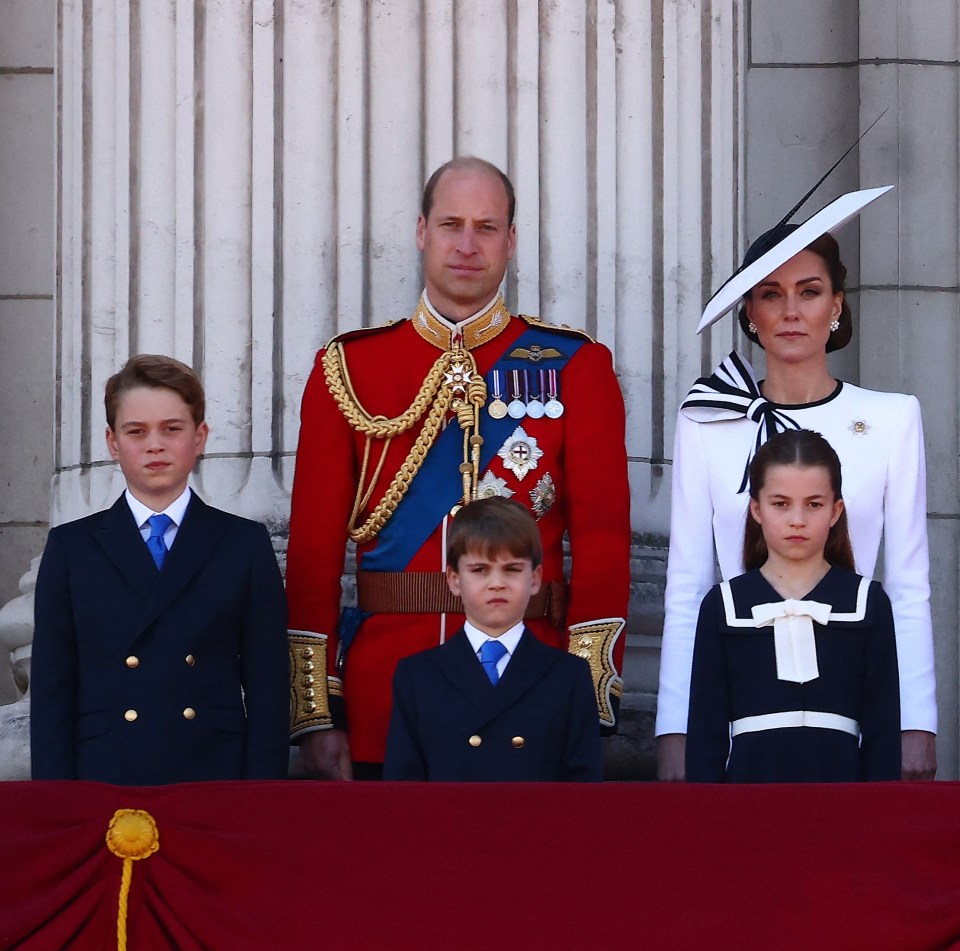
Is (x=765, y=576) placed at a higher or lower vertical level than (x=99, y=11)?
lower

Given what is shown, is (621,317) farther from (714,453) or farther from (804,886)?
(804,886)

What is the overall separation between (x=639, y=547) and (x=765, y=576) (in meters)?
0.99

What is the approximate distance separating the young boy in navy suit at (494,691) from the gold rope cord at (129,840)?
593mm

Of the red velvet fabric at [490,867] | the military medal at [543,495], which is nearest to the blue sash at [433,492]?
the military medal at [543,495]

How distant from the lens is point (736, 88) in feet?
17.0

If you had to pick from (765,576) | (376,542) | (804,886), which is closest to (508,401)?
(376,542)

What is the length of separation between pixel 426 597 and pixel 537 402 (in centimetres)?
45

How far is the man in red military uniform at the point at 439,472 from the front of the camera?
404cm

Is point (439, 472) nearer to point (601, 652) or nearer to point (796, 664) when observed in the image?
point (601, 652)

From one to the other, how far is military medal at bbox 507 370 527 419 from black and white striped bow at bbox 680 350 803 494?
314 millimetres

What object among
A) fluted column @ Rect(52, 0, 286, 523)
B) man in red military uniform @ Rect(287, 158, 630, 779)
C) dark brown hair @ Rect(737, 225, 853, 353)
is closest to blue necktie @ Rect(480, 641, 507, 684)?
man in red military uniform @ Rect(287, 158, 630, 779)

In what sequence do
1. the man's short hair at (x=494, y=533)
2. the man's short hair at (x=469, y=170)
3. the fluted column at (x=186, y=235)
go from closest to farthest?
the man's short hair at (x=494, y=533), the man's short hair at (x=469, y=170), the fluted column at (x=186, y=235)

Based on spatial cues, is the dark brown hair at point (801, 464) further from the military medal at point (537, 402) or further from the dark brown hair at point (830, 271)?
the military medal at point (537, 402)

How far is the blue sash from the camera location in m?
4.12
